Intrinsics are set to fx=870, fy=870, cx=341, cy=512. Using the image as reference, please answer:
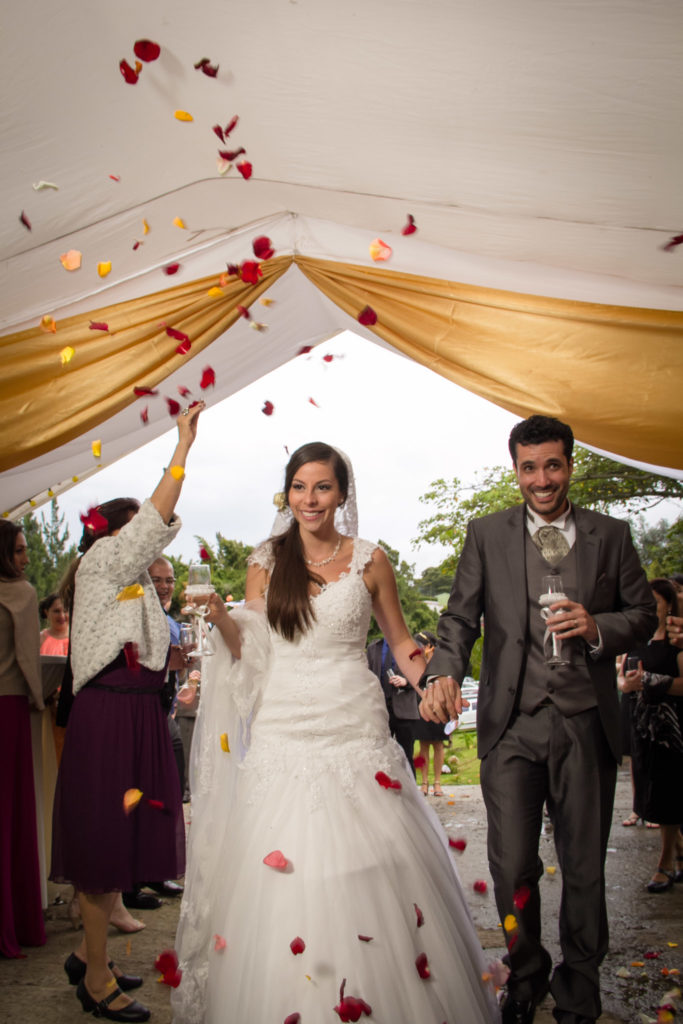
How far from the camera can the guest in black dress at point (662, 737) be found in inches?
194

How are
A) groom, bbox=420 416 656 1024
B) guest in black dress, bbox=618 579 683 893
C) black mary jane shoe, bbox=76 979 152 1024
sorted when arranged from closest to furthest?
groom, bbox=420 416 656 1024 → black mary jane shoe, bbox=76 979 152 1024 → guest in black dress, bbox=618 579 683 893

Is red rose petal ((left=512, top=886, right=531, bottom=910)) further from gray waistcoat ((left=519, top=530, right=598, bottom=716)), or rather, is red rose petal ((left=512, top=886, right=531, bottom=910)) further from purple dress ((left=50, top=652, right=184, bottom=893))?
purple dress ((left=50, top=652, right=184, bottom=893))

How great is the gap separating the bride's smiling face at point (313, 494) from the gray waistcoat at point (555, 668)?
0.80m

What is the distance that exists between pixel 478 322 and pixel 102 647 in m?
2.09

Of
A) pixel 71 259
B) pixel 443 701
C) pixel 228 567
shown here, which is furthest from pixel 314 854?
pixel 228 567

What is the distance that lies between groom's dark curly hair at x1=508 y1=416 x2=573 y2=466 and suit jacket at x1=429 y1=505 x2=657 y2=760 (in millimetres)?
259

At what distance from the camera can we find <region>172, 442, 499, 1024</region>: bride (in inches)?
Result: 99.7

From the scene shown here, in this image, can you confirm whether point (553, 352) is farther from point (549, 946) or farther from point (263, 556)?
point (549, 946)

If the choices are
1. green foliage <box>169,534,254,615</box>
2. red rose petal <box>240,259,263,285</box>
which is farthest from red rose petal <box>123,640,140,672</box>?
green foliage <box>169,534,254,615</box>

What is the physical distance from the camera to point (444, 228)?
3.76m

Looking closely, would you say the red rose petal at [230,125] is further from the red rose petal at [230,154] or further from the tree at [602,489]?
the tree at [602,489]

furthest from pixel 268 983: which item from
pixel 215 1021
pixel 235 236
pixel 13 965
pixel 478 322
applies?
pixel 235 236

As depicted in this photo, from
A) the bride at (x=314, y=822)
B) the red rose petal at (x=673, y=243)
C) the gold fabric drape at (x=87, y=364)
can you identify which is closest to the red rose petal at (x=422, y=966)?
the bride at (x=314, y=822)

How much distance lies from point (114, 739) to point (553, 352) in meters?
2.41
